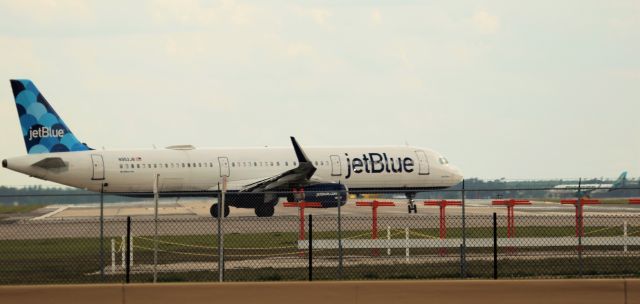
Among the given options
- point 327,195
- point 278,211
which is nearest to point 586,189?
point 327,195

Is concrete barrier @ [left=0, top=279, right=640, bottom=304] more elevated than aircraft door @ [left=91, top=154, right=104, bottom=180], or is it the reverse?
aircraft door @ [left=91, top=154, right=104, bottom=180]

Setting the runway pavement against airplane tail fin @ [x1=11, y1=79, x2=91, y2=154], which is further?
the runway pavement

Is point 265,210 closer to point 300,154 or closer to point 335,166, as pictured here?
point 300,154

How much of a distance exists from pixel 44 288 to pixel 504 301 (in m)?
5.15

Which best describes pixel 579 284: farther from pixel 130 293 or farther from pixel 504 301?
pixel 130 293

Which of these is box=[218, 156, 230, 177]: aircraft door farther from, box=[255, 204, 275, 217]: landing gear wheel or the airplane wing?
box=[255, 204, 275, 217]: landing gear wheel

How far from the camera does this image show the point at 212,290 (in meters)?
13.2

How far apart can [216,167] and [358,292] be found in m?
34.1

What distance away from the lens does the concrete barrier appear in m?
→ 13.1

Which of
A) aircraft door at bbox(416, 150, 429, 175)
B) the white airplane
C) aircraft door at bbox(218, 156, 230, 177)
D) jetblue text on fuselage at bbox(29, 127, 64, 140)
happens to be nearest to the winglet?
the white airplane

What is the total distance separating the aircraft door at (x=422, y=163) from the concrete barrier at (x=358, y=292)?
36569 millimetres

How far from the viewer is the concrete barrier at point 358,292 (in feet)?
42.8

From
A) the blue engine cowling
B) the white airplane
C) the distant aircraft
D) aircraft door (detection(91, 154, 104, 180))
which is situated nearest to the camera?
the distant aircraft

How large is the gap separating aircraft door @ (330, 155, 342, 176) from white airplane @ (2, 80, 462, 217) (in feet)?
0.14
